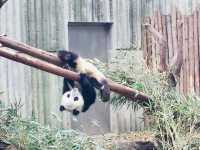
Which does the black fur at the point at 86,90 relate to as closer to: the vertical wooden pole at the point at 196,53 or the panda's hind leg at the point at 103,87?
the panda's hind leg at the point at 103,87

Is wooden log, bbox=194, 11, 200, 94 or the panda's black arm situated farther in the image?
wooden log, bbox=194, 11, 200, 94

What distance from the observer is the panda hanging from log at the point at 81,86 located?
5.95 meters

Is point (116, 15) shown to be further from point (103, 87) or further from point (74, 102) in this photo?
point (74, 102)

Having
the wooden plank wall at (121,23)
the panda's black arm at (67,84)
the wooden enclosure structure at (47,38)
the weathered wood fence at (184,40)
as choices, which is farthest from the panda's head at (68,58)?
the weathered wood fence at (184,40)

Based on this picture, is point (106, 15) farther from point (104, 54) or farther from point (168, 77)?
point (168, 77)

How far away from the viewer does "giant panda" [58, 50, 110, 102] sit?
601cm

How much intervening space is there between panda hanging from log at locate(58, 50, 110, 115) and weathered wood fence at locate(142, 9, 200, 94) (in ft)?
13.0

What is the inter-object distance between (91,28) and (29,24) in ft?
3.67

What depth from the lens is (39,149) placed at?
6355 millimetres

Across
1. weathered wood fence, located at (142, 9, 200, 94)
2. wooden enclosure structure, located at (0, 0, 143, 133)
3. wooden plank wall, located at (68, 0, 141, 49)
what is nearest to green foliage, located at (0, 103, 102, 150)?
wooden enclosure structure, located at (0, 0, 143, 133)

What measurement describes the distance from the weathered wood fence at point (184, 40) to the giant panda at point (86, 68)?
A: 3.96 metres

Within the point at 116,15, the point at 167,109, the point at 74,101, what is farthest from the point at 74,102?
the point at 116,15

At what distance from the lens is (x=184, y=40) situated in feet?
33.6

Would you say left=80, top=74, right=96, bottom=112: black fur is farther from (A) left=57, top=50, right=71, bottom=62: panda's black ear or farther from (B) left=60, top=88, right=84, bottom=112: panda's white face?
(A) left=57, top=50, right=71, bottom=62: panda's black ear
